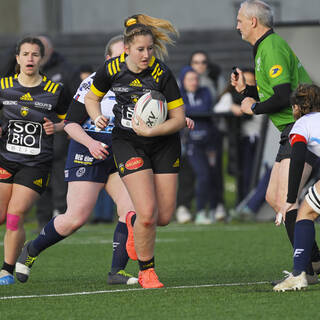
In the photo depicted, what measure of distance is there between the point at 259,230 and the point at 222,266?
419 centimetres

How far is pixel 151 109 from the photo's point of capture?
23.1ft

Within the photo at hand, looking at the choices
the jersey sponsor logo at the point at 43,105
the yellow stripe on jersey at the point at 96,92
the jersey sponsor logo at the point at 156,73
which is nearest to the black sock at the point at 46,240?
the jersey sponsor logo at the point at 43,105

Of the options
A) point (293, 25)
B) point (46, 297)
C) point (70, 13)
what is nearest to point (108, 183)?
point (46, 297)

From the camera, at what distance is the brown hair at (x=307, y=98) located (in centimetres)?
695

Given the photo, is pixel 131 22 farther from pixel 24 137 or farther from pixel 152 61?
pixel 24 137

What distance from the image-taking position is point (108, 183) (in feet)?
26.2

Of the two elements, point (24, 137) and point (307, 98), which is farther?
point (24, 137)

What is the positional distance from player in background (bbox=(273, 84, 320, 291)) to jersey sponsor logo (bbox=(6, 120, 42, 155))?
218cm

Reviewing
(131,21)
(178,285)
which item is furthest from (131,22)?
(178,285)

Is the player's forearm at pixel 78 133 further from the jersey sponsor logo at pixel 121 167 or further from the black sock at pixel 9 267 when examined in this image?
the black sock at pixel 9 267

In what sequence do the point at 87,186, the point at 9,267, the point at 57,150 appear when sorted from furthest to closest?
the point at 57,150, the point at 9,267, the point at 87,186

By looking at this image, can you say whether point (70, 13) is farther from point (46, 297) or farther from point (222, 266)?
point (46, 297)

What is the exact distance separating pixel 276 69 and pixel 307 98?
19.2 inches

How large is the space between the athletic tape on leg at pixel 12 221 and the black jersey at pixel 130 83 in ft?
4.21
